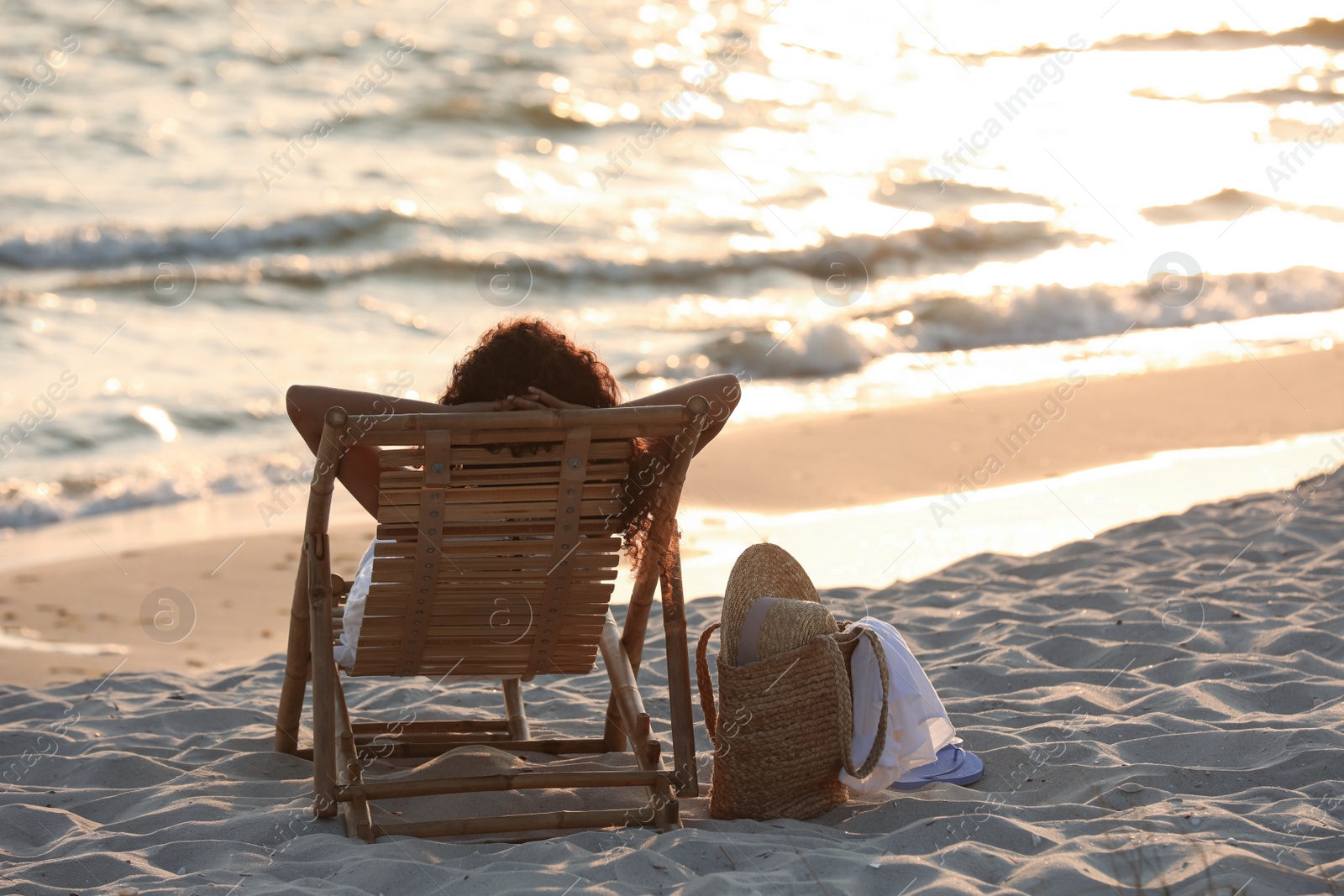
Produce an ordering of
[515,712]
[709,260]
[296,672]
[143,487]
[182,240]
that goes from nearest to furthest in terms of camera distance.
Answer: [296,672] → [515,712] → [143,487] → [182,240] → [709,260]

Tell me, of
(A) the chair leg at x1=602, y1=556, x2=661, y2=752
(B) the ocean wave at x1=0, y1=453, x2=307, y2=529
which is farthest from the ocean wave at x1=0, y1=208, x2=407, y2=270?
(A) the chair leg at x1=602, y1=556, x2=661, y2=752

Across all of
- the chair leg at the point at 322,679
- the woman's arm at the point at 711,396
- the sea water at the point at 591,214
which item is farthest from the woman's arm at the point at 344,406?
the sea water at the point at 591,214

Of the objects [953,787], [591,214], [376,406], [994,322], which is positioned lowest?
[953,787]

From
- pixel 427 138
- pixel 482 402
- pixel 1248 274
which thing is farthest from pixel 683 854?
pixel 427 138

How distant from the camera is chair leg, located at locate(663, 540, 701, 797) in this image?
3141 mm

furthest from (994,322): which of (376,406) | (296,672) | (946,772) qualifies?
(376,406)

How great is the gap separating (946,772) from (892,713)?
33 centimetres

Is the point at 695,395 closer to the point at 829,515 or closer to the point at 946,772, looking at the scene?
the point at 946,772

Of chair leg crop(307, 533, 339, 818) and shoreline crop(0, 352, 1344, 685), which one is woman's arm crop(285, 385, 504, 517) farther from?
shoreline crop(0, 352, 1344, 685)

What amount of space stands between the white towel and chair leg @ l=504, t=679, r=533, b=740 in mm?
1120

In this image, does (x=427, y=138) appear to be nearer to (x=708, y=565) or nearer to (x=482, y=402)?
(x=708, y=565)

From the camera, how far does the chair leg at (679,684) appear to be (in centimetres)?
314

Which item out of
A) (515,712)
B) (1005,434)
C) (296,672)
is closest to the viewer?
(296,672)

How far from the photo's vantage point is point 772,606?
3143mm
